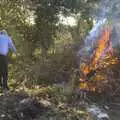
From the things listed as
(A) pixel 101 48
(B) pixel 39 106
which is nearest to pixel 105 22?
(A) pixel 101 48

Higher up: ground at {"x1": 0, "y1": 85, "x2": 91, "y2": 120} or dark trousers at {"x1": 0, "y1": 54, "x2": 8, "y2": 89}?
dark trousers at {"x1": 0, "y1": 54, "x2": 8, "y2": 89}

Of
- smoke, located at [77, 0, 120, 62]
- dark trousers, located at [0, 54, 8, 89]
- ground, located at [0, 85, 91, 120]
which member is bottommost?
ground, located at [0, 85, 91, 120]

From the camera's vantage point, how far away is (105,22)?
13.3 meters

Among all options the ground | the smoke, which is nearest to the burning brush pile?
the smoke

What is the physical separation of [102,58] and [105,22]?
89.3 inches

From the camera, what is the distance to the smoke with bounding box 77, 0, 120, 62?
12.5 meters

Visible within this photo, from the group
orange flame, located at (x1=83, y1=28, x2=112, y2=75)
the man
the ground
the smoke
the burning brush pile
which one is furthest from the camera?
the smoke

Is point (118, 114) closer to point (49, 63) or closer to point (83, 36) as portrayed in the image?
point (49, 63)

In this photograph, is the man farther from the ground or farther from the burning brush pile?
the burning brush pile

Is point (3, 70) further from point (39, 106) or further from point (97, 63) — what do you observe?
point (97, 63)

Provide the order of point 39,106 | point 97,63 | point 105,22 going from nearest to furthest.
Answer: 1. point 39,106
2. point 97,63
3. point 105,22

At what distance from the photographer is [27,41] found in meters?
14.2

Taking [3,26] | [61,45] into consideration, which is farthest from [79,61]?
[3,26]

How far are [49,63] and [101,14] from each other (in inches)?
111
